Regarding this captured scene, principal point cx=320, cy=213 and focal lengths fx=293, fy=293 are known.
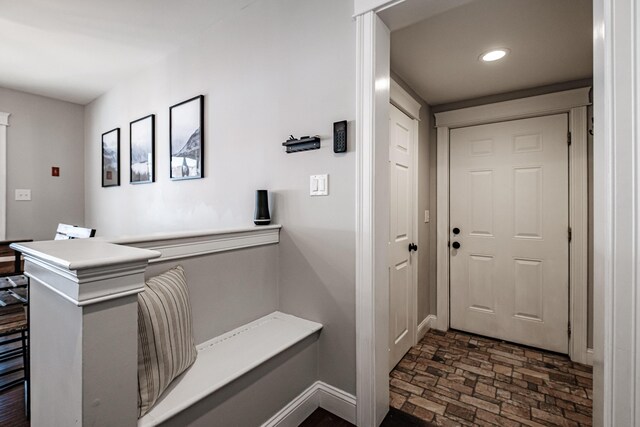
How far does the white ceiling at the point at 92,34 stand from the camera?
6.75 feet

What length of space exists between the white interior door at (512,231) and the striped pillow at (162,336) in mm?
2552

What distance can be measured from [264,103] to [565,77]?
7.78 ft

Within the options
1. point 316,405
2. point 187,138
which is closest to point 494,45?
point 187,138

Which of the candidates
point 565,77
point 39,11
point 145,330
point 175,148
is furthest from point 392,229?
point 39,11

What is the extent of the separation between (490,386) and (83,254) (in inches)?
95.3

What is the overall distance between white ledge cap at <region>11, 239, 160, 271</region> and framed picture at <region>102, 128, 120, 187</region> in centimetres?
278

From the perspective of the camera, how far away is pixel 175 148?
104 inches

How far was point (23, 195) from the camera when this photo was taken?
358 cm

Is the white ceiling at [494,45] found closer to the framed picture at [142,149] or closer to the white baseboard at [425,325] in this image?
the white baseboard at [425,325]

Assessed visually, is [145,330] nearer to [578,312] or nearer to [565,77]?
[578,312]

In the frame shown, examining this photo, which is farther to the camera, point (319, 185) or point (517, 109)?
point (517, 109)

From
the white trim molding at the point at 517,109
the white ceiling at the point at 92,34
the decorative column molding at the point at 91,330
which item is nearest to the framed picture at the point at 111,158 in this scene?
the white ceiling at the point at 92,34

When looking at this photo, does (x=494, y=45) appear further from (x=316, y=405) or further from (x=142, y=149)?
(x=142, y=149)

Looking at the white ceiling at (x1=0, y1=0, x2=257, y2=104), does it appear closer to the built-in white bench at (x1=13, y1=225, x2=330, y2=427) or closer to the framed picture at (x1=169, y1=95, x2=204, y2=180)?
the framed picture at (x1=169, y1=95, x2=204, y2=180)
